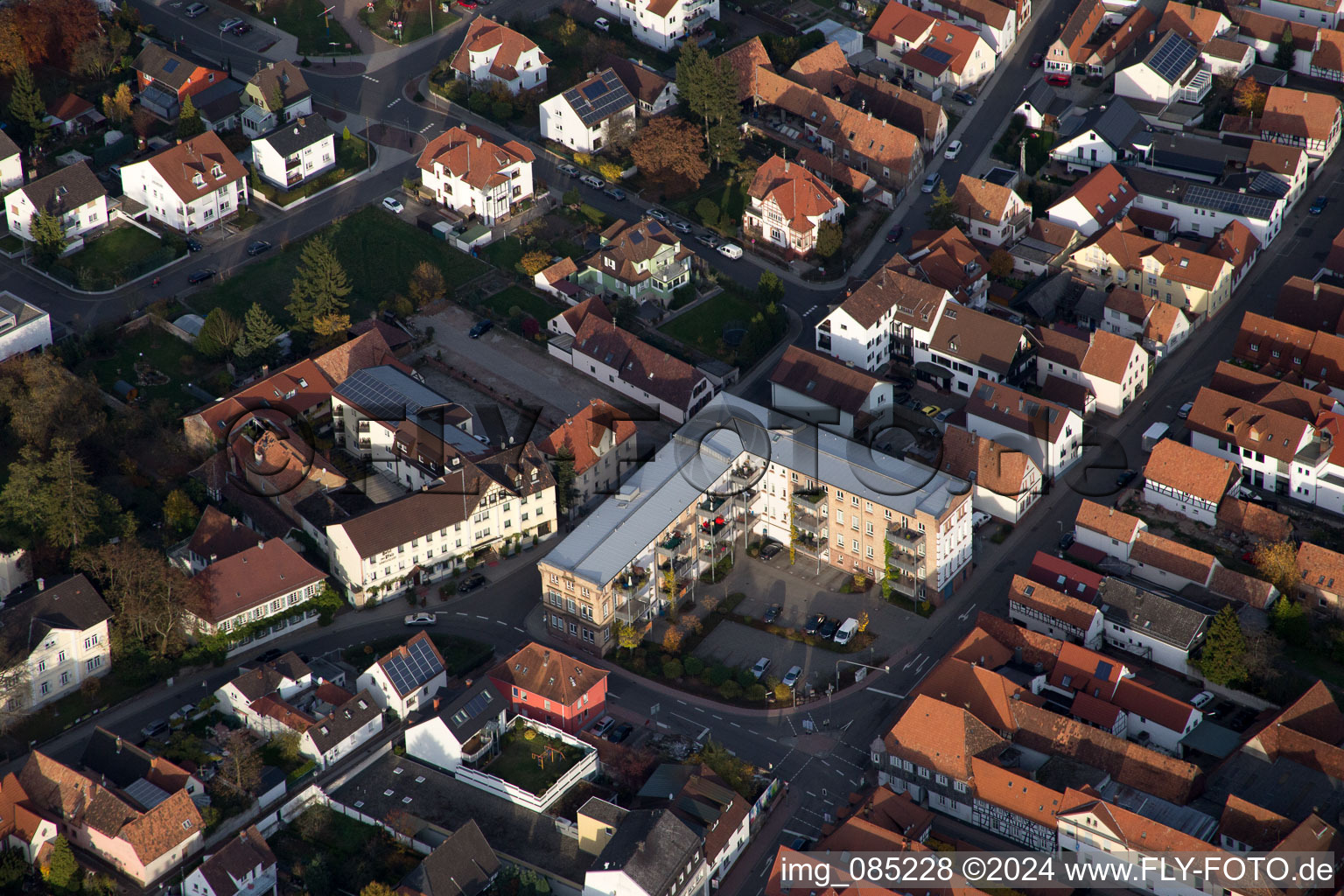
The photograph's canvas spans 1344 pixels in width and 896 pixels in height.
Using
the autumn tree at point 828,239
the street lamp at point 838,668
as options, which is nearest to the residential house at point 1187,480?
the street lamp at point 838,668

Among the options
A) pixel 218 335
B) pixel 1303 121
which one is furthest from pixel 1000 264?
pixel 218 335

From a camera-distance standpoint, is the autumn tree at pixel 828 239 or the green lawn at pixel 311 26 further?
the green lawn at pixel 311 26

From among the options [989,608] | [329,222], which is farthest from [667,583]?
[329,222]

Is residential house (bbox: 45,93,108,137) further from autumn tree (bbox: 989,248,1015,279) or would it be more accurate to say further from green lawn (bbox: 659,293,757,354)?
autumn tree (bbox: 989,248,1015,279)

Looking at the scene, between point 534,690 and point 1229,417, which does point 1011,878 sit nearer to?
point 534,690

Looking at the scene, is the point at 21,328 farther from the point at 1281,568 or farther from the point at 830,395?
the point at 1281,568

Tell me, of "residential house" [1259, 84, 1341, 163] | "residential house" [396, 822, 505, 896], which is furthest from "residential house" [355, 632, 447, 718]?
"residential house" [1259, 84, 1341, 163]

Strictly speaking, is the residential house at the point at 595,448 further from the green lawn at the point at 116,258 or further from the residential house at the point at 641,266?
the green lawn at the point at 116,258
